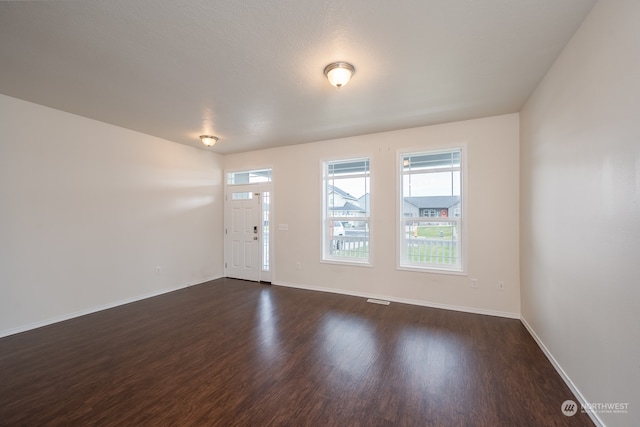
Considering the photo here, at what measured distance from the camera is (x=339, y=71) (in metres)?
2.33

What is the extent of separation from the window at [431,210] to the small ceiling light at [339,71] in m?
2.13

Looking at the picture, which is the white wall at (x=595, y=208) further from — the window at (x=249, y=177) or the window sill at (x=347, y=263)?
the window at (x=249, y=177)

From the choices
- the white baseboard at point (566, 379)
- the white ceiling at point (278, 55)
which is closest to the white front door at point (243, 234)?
the white ceiling at point (278, 55)

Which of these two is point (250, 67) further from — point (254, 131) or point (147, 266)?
point (147, 266)

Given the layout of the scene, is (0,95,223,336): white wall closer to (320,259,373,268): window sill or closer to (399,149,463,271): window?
(320,259,373,268): window sill

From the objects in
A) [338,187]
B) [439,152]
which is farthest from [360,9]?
[338,187]

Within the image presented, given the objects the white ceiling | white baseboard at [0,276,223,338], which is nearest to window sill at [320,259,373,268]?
the white ceiling

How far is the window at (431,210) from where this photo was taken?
3.92 metres

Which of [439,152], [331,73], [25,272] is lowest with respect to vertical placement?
[25,272]

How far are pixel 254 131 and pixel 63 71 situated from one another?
226 centimetres

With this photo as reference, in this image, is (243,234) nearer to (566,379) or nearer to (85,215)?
(85,215)

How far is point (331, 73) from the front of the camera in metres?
2.37

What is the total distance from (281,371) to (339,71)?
2.78 m

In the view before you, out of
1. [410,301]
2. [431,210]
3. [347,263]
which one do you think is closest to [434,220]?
[431,210]
